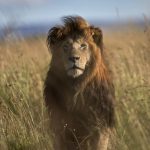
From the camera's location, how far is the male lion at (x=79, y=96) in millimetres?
5488

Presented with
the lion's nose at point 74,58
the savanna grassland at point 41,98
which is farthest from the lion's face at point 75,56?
the savanna grassland at point 41,98

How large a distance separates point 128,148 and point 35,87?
8.91 feet

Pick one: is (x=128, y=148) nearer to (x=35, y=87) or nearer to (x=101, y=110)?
(x=101, y=110)

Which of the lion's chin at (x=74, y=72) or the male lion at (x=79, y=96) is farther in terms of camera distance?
the male lion at (x=79, y=96)

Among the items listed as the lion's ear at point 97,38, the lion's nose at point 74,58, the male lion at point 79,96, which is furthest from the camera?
the lion's ear at point 97,38

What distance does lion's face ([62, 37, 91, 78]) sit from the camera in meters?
5.18

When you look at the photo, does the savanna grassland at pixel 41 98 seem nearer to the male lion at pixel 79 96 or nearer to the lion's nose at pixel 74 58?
the male lion at pixel 79 96

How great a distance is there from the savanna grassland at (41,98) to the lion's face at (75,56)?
1.48 ft

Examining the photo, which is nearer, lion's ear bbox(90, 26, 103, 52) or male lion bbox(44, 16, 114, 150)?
male lion bbox(44, 16, 114, 150)

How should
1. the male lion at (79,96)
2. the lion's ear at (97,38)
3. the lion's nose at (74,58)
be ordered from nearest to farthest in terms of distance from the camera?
the lion's nose at (74,58) < the male lion at (79,96) < the lion's ear at (97,38)

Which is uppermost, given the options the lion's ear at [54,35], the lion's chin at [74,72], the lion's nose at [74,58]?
the lion's ear at [54,35]

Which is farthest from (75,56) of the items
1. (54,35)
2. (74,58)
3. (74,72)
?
(54,35)

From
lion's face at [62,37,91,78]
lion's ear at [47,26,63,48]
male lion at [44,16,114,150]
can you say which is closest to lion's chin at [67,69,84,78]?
lion's face at [62,37,91,78]

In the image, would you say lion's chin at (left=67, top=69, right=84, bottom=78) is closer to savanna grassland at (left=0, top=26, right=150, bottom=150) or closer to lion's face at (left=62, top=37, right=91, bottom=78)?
lion's face at (left=62, top=37, right=91, bottom=78)
